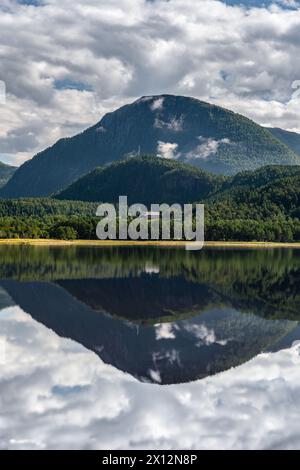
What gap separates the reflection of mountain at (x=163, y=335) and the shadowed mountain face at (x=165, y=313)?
46 mm

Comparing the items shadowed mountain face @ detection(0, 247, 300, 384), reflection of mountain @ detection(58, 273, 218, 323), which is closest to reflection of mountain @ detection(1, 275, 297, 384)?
shadowed mountain face @ detection(0, 247, 300, 384)

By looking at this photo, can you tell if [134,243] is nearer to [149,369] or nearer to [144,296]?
[144,296]

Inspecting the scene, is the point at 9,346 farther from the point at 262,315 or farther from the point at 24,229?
the point at 24,229

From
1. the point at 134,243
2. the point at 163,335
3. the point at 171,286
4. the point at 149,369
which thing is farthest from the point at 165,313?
the point at 134,243

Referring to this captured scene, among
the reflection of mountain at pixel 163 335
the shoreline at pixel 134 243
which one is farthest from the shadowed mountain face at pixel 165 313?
the shoreline at pixel 134 243

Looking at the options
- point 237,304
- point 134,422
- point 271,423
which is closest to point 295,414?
point 271,423

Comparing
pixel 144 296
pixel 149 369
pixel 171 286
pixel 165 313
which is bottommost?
pixel 171 286

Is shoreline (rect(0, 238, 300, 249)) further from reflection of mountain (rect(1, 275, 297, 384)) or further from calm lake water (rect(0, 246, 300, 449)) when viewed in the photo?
reflection of mountain (rect(1, 275, 297, 384))

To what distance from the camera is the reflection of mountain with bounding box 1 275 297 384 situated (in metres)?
25.5

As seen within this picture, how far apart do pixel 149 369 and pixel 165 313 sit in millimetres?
15450

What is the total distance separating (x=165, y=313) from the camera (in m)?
40.0

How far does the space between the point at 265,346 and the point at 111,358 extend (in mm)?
8598

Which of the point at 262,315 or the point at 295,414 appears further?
the point at 262,315

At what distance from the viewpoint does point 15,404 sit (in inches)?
758
